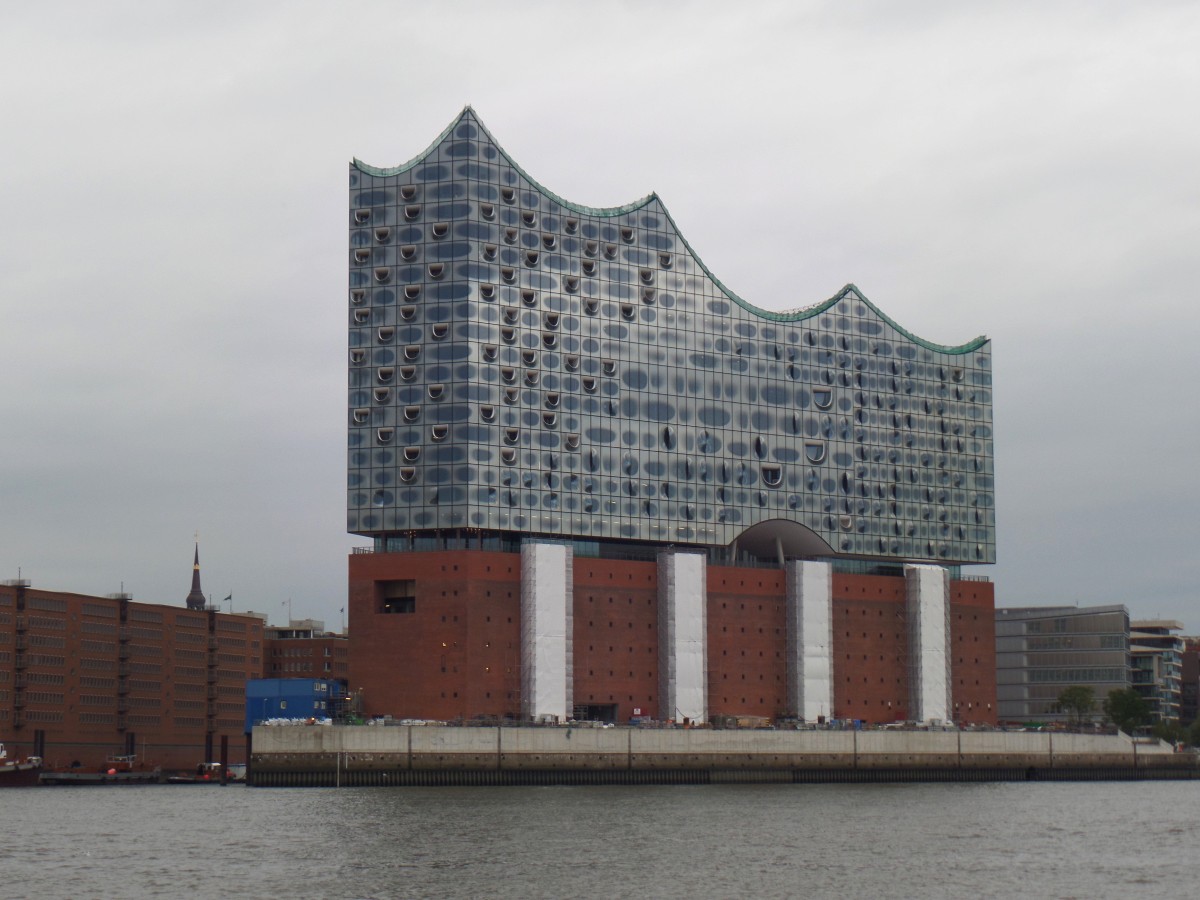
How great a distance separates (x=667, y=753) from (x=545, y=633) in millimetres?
12656

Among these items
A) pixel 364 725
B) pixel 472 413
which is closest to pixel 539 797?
pixel 364 725

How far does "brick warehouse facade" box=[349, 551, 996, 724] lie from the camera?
140 meters

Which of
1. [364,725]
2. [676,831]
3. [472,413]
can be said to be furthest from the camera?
[472,413]

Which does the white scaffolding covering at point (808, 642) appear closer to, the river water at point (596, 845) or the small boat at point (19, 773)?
the river water at point (596, 845)

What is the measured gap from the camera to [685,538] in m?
155

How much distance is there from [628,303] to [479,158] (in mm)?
17054

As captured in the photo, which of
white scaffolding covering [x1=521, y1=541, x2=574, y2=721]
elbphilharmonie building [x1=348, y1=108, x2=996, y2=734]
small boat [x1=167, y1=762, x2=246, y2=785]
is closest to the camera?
white scaffolding covering [x1=521, y1=541, x2=574, y2=721]

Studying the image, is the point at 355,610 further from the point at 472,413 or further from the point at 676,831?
the point at 676,831

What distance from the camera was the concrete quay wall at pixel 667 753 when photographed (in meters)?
128

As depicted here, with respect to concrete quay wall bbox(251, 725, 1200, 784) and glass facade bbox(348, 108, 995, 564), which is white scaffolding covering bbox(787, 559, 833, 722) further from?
concrete quay wall bbox(251, 725, 1200, 784)

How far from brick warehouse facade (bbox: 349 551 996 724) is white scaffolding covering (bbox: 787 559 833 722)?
2.89ft

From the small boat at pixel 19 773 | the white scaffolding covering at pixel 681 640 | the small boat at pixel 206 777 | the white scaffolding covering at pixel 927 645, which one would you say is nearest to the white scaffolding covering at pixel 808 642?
the white scaffolding covering at pixel 681 640

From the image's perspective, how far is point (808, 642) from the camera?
158m

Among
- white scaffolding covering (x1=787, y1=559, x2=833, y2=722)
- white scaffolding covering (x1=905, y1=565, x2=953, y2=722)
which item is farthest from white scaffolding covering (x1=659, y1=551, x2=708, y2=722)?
white scaffolding covering (x1=905, y1=565, x2=953, y2=722)
